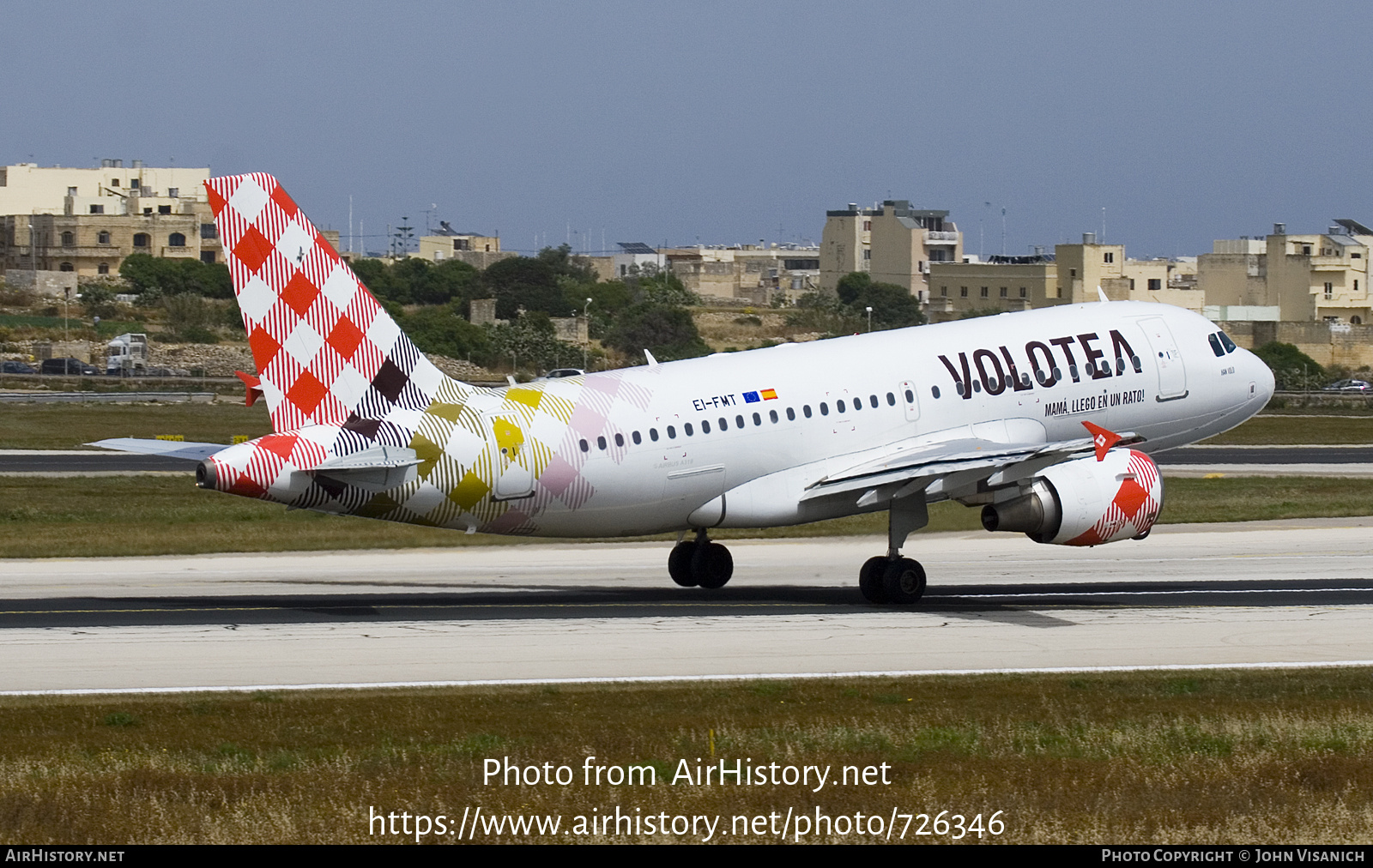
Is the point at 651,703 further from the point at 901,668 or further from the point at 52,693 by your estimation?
the point at 52,693

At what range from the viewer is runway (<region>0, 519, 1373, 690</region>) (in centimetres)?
2822

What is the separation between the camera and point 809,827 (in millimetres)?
16328

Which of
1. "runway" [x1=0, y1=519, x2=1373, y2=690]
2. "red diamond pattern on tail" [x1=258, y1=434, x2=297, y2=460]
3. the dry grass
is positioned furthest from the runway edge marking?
the dry grass

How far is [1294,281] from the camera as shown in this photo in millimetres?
190125

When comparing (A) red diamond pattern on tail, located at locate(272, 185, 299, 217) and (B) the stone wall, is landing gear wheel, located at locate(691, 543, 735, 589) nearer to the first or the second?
(A) red diamond pattern on tail, located at locate(272, 185, 299, 217)

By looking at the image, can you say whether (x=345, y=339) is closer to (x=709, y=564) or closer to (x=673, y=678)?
(x=709, y=564)

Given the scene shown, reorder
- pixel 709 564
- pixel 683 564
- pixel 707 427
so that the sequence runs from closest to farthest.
A: pixel 707 427
pixel 709 564
pixel 683 564

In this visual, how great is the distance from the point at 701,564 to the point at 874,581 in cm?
431

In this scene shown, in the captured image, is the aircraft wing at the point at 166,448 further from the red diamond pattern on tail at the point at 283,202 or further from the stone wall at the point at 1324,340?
the stone wall at the point at 1324,340

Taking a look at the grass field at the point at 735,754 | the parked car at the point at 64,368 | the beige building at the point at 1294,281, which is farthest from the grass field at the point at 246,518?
the beige building at the point at 1294,281

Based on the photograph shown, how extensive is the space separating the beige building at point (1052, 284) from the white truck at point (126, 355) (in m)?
79.8


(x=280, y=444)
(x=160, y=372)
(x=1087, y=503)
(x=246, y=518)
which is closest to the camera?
(x=280, y=444)

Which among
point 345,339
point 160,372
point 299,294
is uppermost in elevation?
point 299,294

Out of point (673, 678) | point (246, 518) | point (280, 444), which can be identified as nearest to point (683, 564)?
point (280, 444)
